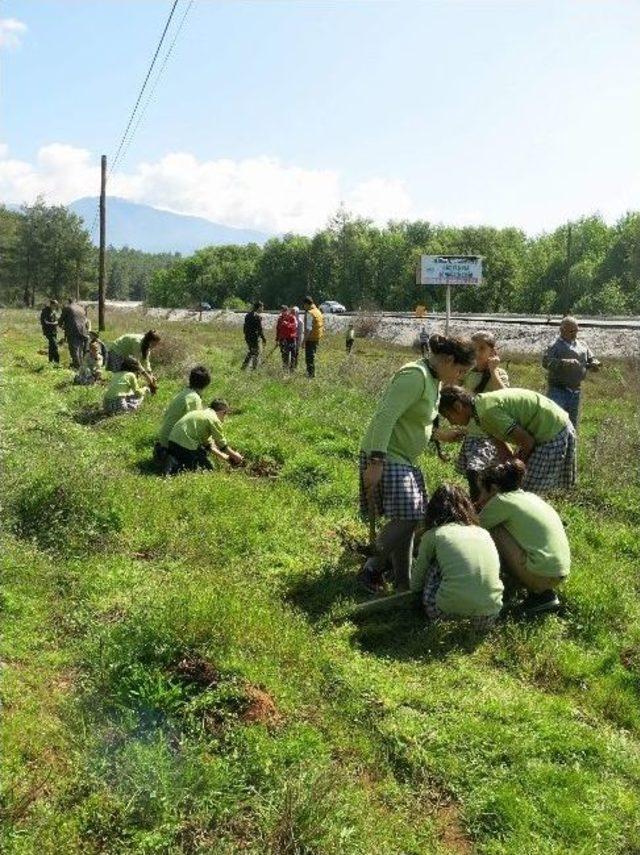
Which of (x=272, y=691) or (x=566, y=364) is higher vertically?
(x=566, y=364)

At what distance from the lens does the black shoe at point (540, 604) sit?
6.20 metres

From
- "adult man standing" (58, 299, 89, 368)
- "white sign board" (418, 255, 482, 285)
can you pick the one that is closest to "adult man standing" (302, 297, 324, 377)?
"adult man standing" (58, 299, 89, 368)

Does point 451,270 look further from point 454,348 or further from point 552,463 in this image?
point 454,348

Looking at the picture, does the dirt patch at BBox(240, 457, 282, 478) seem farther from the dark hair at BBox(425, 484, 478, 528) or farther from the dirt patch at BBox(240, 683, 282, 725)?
the dirt patch at BBox(240, 683, 282, 725)

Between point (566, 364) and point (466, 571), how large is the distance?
526 cm

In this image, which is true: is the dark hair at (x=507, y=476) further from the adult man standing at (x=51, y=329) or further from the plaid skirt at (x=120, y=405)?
the adult man standing at (x=51, y=329)

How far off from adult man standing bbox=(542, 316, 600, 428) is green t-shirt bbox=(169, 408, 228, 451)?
4.26 metres

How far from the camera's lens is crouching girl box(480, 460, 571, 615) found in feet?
19.8

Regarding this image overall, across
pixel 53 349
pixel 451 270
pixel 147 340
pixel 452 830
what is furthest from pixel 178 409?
pixel 451 270

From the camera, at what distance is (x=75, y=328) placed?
722 inches

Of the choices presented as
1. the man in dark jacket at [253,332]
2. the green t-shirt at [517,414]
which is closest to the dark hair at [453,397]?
the green t-shirt at [517,414]

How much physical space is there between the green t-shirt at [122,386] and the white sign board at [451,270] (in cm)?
1141

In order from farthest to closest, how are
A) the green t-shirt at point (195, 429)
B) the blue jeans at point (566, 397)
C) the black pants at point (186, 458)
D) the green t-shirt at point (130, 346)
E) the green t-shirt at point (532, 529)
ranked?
the green t-shirt at point (130, 346) → the blue jeans at point (566, 397) → the black pants at point (186, 458) → the green t-shirt at point (195, 429) → the green t-shirt at point (532, 529)

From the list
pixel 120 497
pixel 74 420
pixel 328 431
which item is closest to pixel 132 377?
pixel 74 420
